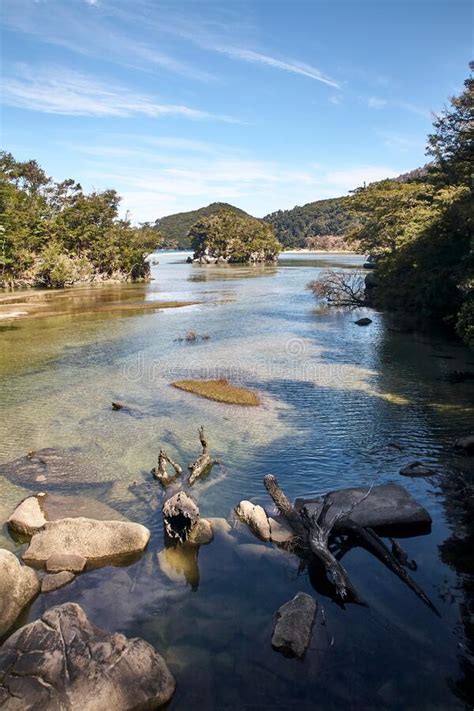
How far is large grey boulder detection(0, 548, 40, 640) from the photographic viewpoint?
29.7 ft

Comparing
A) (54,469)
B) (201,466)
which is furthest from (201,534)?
(54,469)

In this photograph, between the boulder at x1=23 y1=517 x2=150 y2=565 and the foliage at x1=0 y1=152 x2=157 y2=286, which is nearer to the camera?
the boulder at x1=23 y1=517 x2=150 y2=565

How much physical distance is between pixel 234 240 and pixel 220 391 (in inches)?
5353

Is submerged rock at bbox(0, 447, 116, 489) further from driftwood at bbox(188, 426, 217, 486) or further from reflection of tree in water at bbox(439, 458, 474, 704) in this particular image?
reflection of tree in water at bbox(439, 458, 474, 704)

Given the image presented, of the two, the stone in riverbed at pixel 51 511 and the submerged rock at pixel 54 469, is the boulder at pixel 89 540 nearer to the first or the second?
the stone in riverbed at pixel 51 511

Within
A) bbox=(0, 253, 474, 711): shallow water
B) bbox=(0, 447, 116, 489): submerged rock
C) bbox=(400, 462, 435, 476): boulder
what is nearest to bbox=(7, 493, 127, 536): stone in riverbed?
bbox=(0, 253, 474, 711): shallow water

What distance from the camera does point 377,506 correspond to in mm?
12453

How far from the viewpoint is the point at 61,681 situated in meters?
7.19

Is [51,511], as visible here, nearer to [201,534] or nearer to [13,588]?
[13,588]

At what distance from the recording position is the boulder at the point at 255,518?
11.7 m

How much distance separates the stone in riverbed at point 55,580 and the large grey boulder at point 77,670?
1.90m

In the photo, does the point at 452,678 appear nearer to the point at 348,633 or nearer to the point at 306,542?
the point at 348,633

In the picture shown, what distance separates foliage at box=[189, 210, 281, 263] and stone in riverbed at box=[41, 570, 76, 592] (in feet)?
486

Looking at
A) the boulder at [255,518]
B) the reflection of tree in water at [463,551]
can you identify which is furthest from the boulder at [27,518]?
the reflection of tree in water at [463,551]
